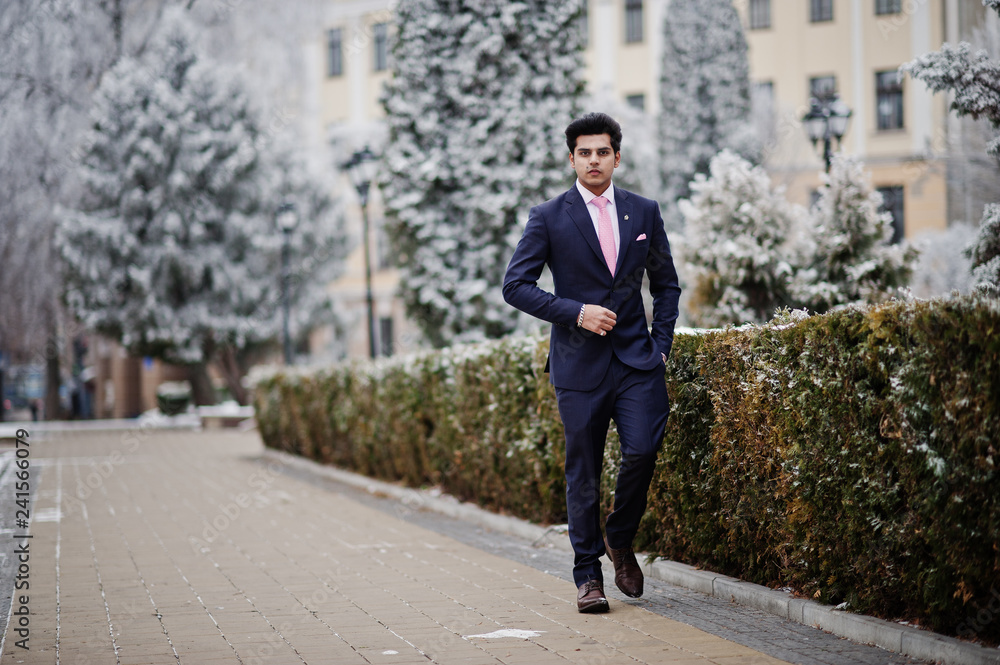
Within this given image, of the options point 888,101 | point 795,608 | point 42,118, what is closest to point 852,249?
point 795,608

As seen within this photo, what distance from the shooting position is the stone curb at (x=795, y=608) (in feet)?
14.4

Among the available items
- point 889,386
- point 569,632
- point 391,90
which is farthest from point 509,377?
point 391,90

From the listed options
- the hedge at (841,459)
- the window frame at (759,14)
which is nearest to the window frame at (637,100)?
the window frame at (759,14)

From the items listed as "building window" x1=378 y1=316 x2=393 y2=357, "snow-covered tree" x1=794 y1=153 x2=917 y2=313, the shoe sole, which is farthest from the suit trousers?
"building window" x1=378 y1=316 x2=393 y2=357

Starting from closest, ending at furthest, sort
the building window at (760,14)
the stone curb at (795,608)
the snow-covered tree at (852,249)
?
the stone curb at (795,608) → the snow-covered tree at (852,249) → the building window at (760,14)

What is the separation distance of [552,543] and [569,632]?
2.97 m

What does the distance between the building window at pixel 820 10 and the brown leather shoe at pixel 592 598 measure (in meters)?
38.1

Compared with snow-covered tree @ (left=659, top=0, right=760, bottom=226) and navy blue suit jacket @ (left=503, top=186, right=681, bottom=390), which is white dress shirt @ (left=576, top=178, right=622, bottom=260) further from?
snow-covered tree @ (left=659, top=0, right=760, bottom=226)

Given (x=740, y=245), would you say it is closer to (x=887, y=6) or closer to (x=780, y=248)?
(x=780, y=248)

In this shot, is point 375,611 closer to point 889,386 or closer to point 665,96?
point 889,386

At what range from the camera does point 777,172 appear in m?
37.4

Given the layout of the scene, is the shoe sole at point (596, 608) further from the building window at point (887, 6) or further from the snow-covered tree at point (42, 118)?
the building window at point (887, 6)

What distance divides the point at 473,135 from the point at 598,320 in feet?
43.2

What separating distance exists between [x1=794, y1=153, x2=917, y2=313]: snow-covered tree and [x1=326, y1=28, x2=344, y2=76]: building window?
3777 centimetres
